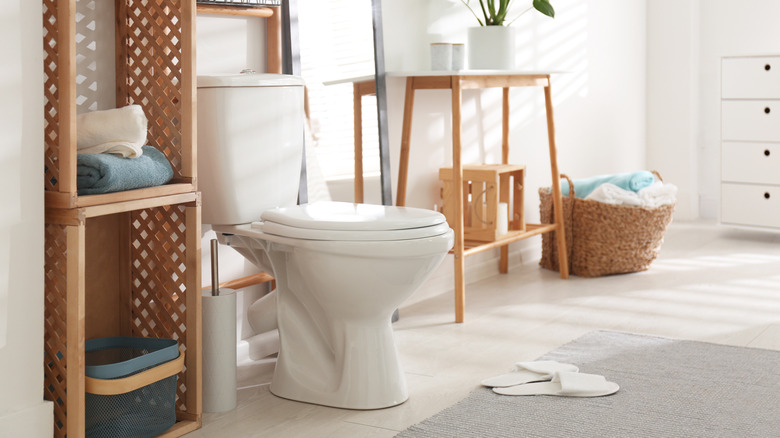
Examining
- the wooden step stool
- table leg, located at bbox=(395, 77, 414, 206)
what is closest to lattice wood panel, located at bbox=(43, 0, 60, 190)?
table leg, located at bbox=(395, 77, 414, 206)

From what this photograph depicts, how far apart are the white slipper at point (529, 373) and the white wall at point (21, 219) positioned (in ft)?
3.44

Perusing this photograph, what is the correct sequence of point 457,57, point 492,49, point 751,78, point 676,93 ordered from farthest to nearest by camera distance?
point 676,93, point 751,78, point 492,49, point 457,57

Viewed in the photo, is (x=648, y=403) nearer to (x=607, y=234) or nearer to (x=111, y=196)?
(x=111, y=196)

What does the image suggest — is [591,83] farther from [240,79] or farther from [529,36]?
[240,79]

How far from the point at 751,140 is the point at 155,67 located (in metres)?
3.04

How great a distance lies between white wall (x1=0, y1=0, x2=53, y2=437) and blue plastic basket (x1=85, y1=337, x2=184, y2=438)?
0.11 meters

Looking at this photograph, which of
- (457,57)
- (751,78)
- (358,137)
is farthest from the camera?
(751,78)

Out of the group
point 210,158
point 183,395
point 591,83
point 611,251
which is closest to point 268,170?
point 210,158

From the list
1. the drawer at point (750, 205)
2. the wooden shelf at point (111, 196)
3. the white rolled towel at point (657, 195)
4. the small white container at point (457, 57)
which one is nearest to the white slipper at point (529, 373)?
the wooden shelf at point (111, 196)

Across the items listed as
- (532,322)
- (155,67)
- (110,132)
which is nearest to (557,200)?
(532,322)

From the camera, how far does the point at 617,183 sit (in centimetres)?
370

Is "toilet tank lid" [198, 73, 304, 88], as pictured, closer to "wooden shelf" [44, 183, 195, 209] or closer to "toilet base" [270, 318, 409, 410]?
"wooden shelf" [44, 183, 195, 209]

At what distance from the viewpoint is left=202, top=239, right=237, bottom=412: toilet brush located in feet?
6.79

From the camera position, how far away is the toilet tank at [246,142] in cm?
210
